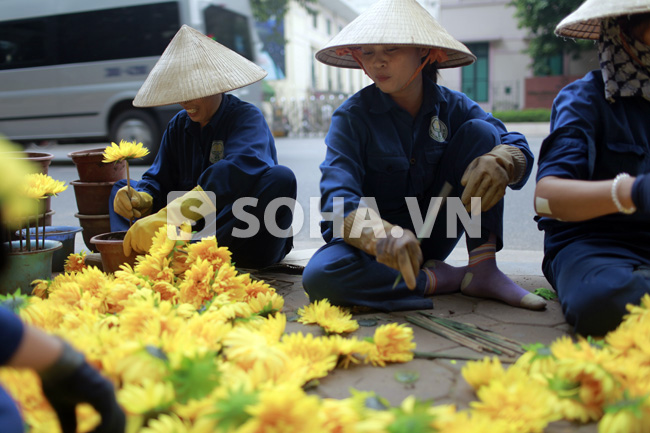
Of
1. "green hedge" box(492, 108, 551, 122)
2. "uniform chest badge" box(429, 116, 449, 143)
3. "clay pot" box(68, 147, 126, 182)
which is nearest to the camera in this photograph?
"uniform chest badge" box(429, 116, 449, 143)

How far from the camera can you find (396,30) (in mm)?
2422

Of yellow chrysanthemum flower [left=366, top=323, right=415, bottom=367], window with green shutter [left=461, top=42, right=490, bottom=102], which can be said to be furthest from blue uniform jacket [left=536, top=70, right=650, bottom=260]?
window with green shutter [left=461, top=42, right=490, bottom=102]

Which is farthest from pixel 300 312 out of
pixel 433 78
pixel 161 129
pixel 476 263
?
pixel 161 129

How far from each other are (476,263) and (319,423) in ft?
5.40

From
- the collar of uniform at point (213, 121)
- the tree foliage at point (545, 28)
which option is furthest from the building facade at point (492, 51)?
the collar of uniform at point (213, 121)

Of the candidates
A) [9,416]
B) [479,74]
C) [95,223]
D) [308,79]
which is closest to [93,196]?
[95,223]

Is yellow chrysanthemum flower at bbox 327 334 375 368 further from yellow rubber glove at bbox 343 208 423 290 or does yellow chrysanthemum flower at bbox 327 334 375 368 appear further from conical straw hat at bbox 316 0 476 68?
conical straw hat at bbox 316 0 476 68

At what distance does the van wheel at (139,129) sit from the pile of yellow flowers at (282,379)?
7.80 metres

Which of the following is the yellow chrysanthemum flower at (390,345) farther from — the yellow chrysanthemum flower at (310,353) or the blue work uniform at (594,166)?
the blue work uniform at (594,166)

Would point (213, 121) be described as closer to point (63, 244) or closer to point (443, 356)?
point (63, 244)

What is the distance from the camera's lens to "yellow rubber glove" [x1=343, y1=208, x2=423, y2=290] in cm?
191

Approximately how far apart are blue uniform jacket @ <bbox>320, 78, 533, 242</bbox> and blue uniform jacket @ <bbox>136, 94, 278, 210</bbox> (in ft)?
1.68

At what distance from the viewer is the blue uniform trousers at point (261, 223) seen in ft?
9.76

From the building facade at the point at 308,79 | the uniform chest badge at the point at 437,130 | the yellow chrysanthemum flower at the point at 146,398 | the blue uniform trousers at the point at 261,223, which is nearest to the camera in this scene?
the yellow chrysanthemum flower at the point at 146,398
